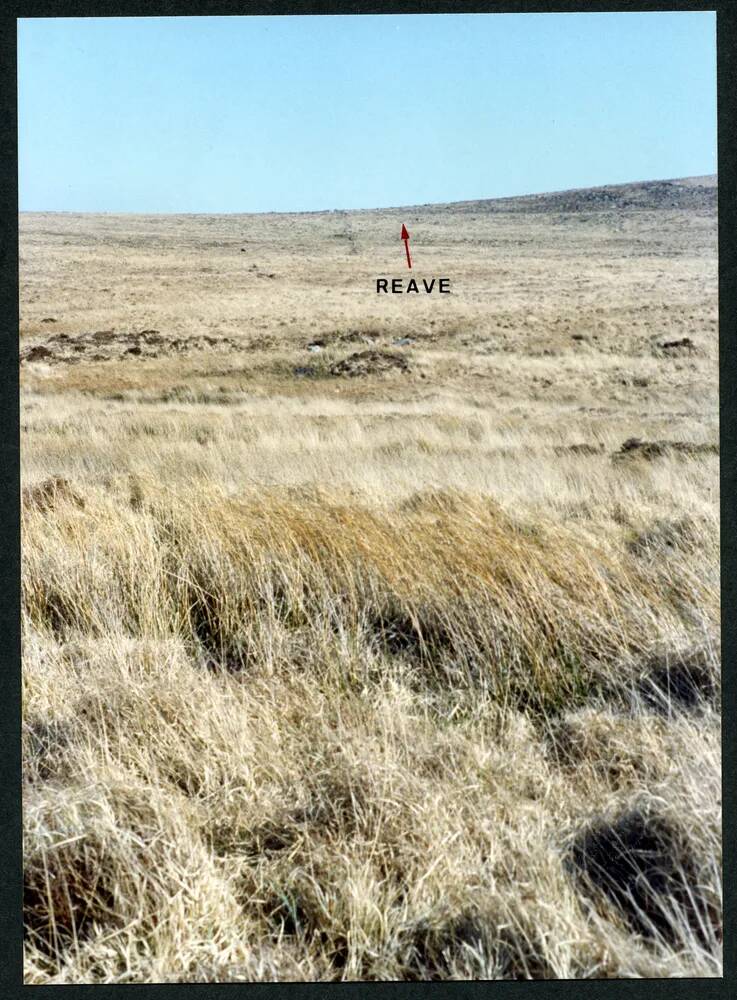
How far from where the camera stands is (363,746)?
3.12m

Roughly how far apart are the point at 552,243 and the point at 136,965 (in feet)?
163

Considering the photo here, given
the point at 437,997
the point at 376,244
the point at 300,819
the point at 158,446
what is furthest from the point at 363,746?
the point at 376,244

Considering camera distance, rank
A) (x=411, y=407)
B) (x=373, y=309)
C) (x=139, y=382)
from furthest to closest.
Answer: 1. (x=373, y=309)
2. (x=139, y=382)
3. (x=411, y=407)

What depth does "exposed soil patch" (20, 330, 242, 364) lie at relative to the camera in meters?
20.4

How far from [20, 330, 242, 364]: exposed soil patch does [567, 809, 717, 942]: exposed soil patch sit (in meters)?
18.7

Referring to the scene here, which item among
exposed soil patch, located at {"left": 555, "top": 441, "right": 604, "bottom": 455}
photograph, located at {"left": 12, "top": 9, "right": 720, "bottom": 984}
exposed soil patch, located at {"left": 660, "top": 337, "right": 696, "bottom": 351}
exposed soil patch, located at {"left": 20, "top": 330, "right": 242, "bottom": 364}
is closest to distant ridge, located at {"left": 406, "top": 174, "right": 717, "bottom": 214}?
exposed soil patch, located at {"left": 660, "top": 337, "right": 696, "bottom": 351}

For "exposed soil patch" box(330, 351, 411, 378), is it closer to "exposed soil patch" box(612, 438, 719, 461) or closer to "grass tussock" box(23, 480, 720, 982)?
"exposed soil patch" box(612, 438, 719, 461)

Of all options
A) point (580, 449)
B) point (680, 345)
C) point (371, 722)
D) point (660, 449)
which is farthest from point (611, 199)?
point (371, 722)

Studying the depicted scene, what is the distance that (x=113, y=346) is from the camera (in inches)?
862

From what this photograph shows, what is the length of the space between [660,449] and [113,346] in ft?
51.9

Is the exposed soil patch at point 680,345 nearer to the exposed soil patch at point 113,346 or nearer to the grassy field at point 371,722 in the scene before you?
the exposed soil patch at point 113,346

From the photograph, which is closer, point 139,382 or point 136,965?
point 136,965

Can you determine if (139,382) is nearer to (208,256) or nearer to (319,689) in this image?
(319,689)

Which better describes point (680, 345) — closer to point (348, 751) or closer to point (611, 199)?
point (348, 751)
